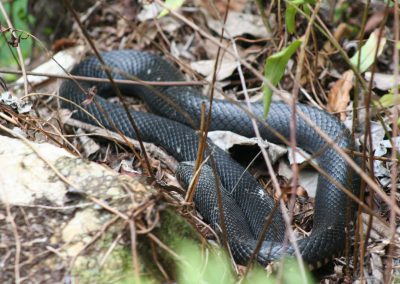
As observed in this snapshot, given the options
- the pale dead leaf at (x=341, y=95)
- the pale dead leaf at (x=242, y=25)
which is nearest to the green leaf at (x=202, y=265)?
the pale dead leaf at (x=341, y=95)

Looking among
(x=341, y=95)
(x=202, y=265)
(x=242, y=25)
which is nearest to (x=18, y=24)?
(x=242, y=25)

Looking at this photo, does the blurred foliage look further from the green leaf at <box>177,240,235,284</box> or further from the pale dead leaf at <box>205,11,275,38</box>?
the green leaf at <box>177,240,235,284</box>

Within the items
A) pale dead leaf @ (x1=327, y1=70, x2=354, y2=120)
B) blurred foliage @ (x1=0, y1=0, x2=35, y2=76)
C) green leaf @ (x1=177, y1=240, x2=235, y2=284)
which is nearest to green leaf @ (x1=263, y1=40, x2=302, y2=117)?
green leaf @ (x1=177, y1=240, x2=235, y2=284)

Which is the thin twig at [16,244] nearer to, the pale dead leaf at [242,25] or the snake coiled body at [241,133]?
the snake coiled body at [241,133]

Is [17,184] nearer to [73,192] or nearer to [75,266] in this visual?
[73,192]

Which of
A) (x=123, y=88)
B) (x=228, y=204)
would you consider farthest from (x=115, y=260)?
(x=123, y=88)

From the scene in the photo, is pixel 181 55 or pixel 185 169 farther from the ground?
pixel 181 55
